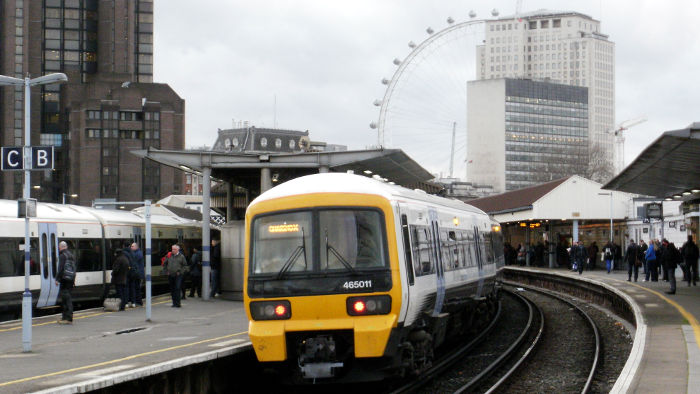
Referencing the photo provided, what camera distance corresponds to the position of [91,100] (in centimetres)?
11269

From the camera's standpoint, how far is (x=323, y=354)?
1236cm

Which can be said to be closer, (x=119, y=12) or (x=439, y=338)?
(x=439, y=338)

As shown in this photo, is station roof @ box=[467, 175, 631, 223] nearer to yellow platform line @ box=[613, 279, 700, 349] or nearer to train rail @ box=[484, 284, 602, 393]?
yellow platform line @ box=[613, 279, 700, 349]

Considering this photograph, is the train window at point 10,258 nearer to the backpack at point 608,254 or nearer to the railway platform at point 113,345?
the railway platform at point 113,345

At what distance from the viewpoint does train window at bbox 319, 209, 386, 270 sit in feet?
41.6

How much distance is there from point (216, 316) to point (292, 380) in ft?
29.9

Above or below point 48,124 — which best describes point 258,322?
below

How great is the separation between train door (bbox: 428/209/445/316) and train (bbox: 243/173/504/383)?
64.0 inches

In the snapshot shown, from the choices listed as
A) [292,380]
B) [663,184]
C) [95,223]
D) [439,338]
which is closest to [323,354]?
[292,380]

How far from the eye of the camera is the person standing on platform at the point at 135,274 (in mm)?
24688

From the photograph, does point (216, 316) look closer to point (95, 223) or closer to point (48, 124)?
point (95, 223)

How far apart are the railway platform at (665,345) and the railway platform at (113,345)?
608cm

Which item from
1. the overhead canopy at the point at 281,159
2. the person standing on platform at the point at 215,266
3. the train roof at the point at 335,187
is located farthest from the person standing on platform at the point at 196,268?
the train roof at the point at 335,187

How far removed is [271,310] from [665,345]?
24.3ft
